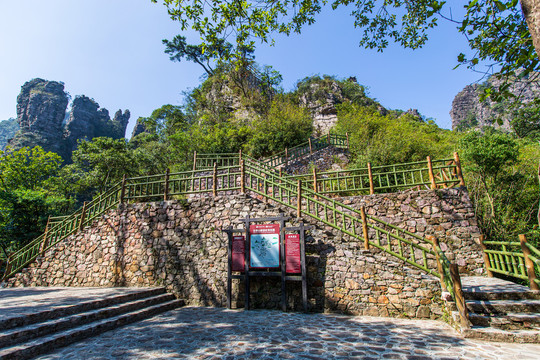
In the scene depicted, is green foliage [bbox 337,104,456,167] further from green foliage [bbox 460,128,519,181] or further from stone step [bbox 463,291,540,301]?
stone step [bbox 463,291,540,301]

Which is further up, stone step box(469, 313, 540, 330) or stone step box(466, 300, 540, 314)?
stone step box(466, 300, 540, 314)

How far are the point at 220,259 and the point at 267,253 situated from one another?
178 centimetres

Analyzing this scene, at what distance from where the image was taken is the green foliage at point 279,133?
800 inches

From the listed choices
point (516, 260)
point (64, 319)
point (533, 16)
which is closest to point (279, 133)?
point (516, 260)

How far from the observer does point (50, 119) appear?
4878 centimetres

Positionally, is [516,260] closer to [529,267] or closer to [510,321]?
[529,267]

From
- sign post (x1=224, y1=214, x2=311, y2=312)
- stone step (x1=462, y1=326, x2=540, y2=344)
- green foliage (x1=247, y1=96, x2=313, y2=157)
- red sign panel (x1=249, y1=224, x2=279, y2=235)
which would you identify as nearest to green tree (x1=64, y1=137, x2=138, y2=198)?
green foliage (x1=247, y1=96, x2=313, y2=157)

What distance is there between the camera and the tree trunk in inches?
101

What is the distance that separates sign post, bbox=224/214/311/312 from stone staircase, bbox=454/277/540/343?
3490 mm

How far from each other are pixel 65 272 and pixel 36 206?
7326 millimetres

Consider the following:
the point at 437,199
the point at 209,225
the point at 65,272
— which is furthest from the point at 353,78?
the point at 65,272

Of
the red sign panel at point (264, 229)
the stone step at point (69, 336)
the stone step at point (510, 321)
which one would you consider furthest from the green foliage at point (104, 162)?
the stone step at point (510, 321)

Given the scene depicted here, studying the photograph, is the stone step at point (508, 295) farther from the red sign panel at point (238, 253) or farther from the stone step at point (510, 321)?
the red sign panel at point (238, 253)

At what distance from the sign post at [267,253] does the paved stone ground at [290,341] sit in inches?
41.1
